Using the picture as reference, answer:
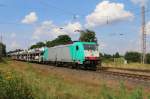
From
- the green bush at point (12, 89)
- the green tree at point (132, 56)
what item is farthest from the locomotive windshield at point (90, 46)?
the green tree at point (132, 56)

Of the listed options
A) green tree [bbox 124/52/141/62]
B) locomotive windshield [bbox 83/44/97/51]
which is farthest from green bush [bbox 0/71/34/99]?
green tree [bbox 124/52/141/62]

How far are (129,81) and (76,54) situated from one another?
19.8 meters

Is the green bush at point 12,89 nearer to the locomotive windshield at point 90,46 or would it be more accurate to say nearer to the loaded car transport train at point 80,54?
the loaded car transport train at point 80,54

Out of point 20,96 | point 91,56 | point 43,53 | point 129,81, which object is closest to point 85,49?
point 91,56

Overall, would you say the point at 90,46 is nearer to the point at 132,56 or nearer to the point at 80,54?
the point at 80,54

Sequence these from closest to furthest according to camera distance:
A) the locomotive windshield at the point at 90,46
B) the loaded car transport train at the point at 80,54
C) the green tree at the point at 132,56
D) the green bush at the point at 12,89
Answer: the green bush at the point at 12,89 < the loaded car transport train at the point at 80,54 < the locomotive windshield at the point at 90,46 < the green tree at the point at 132,56

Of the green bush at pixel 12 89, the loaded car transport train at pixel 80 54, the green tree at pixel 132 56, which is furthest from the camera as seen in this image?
the green tree at pixel 132 56

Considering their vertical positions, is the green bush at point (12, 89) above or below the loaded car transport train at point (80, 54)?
below

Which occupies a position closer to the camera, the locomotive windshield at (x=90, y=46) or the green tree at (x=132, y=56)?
the locomotive windshield at (x=90, y=46)

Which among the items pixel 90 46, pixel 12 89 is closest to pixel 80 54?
pixel 90 46

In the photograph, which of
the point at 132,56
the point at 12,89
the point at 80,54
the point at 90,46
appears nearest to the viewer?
the point at 12,89

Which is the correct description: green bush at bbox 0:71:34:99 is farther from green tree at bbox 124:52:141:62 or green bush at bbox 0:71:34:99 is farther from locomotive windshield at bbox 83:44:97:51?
green tree at bbox 124:52:141:62

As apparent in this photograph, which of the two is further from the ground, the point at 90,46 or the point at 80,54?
the point at 90,46

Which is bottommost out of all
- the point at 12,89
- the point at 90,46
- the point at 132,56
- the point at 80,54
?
the point at 12,89
